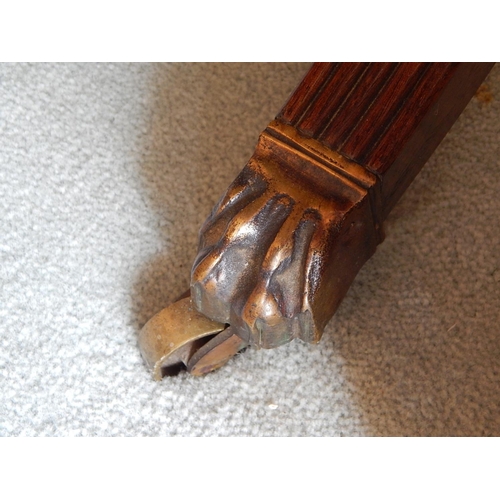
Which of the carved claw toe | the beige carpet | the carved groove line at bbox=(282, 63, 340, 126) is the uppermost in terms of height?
the carved groove line at bbox=(282, 63, 340, 126)

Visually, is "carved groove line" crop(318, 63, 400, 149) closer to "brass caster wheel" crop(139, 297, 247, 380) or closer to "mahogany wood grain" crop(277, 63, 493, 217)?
"mahogany wood grain" crop(277, 63, 493, 217)

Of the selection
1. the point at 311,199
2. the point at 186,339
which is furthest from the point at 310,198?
the point at 186,339

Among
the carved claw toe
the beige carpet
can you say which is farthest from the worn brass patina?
the beige carpet

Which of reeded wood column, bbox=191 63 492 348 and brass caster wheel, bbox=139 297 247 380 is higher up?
reeded wood column, bbox=191 63 492 348

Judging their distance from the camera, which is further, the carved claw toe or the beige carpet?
the beige carpet

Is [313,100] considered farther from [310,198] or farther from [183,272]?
[183,272]

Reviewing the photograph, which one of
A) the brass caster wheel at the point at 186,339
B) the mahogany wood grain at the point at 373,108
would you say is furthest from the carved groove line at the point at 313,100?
the brass caster wheel at the point at 186,339
